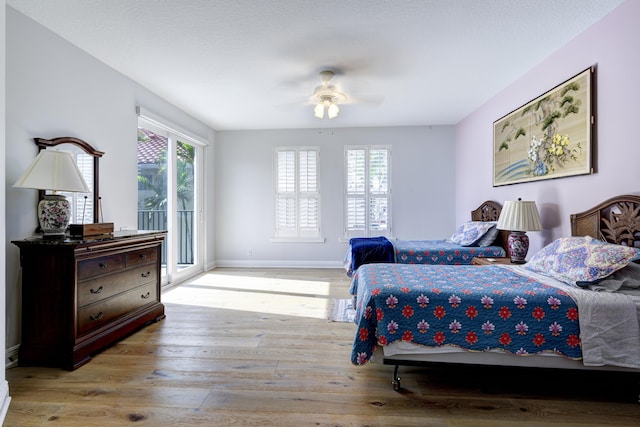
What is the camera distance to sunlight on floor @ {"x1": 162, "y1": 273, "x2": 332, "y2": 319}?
139 inches

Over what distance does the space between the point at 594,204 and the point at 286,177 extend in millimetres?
4445

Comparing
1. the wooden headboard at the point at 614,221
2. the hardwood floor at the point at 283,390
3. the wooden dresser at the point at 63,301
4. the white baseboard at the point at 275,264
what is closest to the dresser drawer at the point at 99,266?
the wooden dresser at the point at 63,301

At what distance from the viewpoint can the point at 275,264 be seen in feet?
19.4

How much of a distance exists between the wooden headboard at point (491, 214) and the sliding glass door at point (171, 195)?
170 inches

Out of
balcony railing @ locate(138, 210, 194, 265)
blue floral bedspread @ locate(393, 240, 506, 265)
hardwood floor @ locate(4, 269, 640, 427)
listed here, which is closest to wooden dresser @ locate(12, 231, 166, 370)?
hardwood floor @ locate(4, 269, 640, 427)

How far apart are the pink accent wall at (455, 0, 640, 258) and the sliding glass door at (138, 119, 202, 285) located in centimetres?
447

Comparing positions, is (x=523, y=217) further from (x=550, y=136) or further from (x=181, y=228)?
(x=181, y=228)

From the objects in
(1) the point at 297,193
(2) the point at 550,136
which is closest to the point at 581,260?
(2) the point at 550,136

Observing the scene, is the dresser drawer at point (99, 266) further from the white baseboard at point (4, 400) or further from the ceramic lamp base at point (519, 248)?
the ceramic lamp base at point (519, 248)

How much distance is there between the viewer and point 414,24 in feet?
8.29

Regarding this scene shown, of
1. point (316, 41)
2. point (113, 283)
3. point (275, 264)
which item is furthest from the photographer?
point (275, 264)

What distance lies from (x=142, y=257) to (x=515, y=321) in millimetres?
3032

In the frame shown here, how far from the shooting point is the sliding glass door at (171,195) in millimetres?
3984

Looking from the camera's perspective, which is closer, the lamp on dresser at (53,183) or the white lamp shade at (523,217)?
the lamp on dresser at (53,183)
